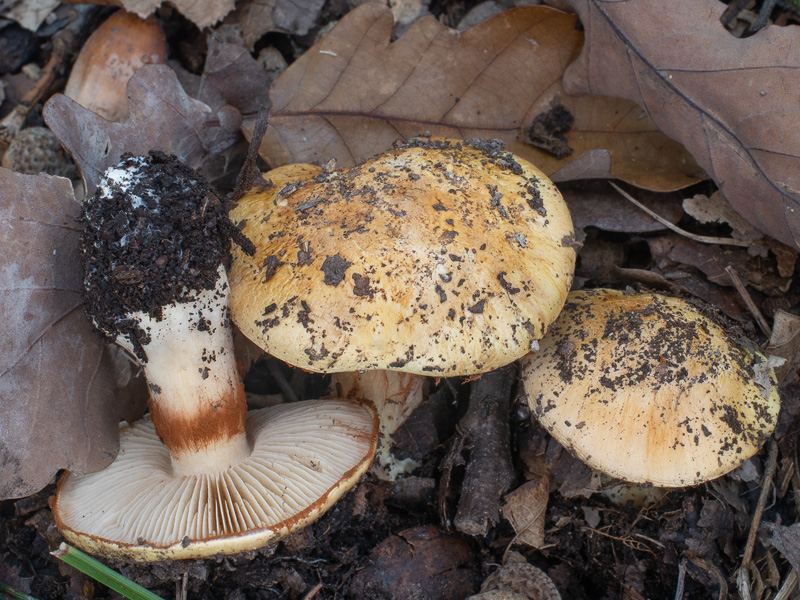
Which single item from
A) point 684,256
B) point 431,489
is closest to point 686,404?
point 684,256

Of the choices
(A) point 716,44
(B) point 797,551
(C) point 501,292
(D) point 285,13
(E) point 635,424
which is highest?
(D) point 285,13

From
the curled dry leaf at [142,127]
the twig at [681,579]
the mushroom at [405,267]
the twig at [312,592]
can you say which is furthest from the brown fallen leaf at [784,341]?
the curled dry leaf at [142,127]

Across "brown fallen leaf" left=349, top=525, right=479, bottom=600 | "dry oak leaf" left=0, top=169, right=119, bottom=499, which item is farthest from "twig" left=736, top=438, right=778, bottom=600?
"dry oak leaf" left=0, top=169, right=119, bottom=499

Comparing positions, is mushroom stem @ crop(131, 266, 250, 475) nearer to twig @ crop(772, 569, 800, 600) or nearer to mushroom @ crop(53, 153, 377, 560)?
mushroom @ crop(53, 153, 377, 560)

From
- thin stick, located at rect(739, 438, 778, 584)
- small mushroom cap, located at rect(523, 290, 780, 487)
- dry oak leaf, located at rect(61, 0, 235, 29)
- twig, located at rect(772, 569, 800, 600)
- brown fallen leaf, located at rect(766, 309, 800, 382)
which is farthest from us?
dry oak leaf, located at rect(61, 0, 235, 29)

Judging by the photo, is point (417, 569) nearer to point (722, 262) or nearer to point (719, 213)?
point (722, 262)

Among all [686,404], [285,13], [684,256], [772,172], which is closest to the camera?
A: [686,404]

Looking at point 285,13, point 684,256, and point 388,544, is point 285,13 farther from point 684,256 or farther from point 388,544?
point 388,544

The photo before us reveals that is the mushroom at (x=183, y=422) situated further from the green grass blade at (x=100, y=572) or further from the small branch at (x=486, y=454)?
the small branch at (x=486, y=454)
